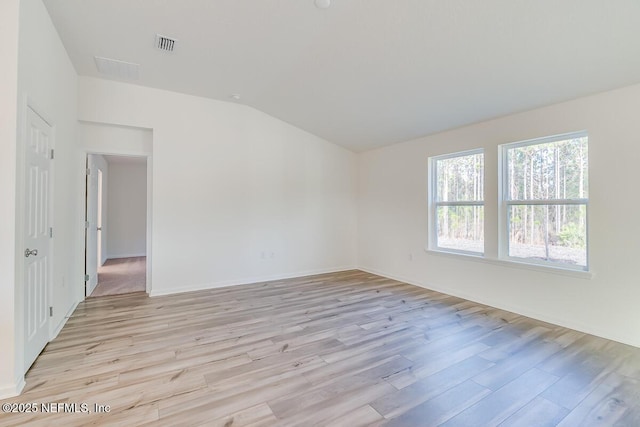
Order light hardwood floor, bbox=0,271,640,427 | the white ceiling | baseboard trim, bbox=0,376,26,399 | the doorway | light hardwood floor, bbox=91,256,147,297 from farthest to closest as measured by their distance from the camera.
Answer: the doorway → light hardwood floor, bbox=91,256,147,297 → the white ceiling → baseboard trim, bbox=0,376,26,399 → light hardwood floor, bbox=0,271,640,427

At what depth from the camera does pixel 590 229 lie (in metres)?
3.12

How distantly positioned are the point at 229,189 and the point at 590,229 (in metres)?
4.76

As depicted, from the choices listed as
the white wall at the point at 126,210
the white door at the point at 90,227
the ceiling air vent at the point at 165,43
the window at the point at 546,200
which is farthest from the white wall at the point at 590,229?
the white wall at the point at 126,210

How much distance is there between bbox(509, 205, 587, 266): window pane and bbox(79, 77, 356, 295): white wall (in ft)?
10.5

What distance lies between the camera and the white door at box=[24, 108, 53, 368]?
2295 millimetres

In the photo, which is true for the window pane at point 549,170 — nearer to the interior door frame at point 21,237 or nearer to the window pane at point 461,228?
the window pane at point 461,228

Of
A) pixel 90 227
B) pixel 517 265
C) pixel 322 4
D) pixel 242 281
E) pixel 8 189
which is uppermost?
pixel 322 4

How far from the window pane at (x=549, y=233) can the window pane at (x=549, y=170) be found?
0.16 m

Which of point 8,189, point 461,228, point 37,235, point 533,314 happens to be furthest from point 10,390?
point 461,228

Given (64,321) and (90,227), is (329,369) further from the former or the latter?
(90,227)

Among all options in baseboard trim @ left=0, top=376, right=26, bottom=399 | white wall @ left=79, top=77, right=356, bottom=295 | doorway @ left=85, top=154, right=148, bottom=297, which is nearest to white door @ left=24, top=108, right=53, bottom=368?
baseboard trim @ left=0, top=376, right=26, bottom=399

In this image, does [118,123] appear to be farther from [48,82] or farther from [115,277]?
[115,277]

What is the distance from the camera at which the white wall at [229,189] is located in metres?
4.44

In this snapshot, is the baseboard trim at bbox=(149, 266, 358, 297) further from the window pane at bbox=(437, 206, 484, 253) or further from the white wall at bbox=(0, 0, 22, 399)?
the white wall at bbox=(0, 0, 22, 399)
